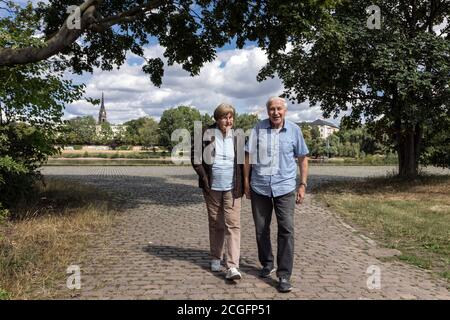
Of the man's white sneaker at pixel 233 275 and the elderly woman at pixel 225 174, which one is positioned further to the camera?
the elderly woman at pixel 225 174

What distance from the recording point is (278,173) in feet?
15.8

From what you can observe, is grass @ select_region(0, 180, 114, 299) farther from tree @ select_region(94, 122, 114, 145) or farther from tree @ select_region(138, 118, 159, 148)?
tree @ select_region(94, 122, 114, 145)

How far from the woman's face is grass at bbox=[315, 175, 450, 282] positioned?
3360mm

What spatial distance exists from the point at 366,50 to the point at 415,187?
17.2 feet

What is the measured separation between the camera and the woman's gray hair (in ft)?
16.1

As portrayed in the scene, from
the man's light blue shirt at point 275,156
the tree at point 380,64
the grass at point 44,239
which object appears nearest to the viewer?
the grass at point 44,239

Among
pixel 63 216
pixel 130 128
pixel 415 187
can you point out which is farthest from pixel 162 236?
pixel 130 128

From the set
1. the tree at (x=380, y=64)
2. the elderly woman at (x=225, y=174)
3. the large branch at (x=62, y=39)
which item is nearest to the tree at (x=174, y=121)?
the tree at (x=380, y=64)

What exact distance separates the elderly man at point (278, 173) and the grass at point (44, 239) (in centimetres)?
239

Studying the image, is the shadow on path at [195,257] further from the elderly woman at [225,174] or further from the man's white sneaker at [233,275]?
the elderly woman at [225,174]

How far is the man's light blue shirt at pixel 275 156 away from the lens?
189 inches

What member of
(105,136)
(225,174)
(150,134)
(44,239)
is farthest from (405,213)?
(105,136)

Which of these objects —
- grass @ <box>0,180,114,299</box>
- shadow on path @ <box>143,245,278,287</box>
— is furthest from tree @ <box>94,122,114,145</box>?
shadow on path @ <box>143,245,278,287</box>

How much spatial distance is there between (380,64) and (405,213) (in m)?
4.93
